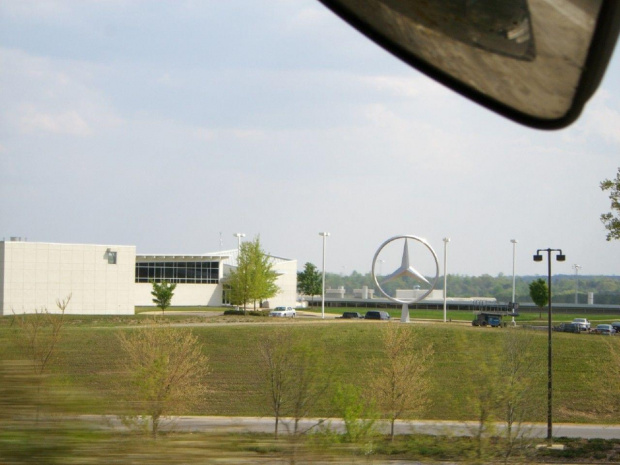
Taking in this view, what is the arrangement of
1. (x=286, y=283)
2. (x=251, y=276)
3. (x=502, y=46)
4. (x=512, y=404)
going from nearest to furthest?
(x=502, y=46) < (x=512, y=404) < (x=251, y=276) < (x=286, y=283)

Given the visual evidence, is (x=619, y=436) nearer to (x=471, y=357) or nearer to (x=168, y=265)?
(x=471, y=357)

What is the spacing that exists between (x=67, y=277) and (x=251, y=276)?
579 inches

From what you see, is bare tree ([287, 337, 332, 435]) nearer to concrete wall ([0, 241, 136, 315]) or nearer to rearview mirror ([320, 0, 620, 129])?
rearview mirror ([320, 0, 620, 129])

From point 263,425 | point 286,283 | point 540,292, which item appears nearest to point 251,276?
point 286,283

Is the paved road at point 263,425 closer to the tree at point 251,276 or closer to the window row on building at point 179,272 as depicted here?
the tree at point 251,276

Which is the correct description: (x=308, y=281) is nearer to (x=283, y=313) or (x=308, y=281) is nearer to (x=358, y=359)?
(x=283, y=313)

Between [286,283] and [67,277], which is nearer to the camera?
[67,277]

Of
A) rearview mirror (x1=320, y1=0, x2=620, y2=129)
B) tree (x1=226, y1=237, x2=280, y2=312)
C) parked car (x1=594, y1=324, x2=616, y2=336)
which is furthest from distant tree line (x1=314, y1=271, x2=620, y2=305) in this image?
rearview mirror (x1=320, y1=0, x2=620, y2=129)

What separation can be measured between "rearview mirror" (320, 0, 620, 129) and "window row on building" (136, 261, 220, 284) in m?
67.5

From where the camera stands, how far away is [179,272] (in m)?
69.9

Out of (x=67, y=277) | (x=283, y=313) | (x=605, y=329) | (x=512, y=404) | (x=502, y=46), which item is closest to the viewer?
(x=502, y=46)

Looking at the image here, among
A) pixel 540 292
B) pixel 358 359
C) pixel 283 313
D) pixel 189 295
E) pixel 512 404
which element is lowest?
pixel 358 359

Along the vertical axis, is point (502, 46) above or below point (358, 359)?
above

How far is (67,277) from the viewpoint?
1991 inches
